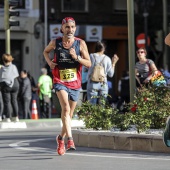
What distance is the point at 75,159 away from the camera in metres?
11.1

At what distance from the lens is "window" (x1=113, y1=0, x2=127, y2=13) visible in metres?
40.1

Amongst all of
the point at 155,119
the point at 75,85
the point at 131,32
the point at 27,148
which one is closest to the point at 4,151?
the point at 27,148

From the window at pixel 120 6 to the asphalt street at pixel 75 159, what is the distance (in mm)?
26891

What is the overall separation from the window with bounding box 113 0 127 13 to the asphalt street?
26.9 meters

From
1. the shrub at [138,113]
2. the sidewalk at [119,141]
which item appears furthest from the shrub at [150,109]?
the sidewalk at [119,141]

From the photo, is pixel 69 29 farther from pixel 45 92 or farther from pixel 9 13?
pixel 45 92

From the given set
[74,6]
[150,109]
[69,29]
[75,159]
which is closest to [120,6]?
[74,6]

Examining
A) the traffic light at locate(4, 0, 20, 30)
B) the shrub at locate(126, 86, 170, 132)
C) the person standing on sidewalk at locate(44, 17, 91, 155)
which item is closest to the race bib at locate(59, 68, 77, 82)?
the person standing on sidewalk at locate(44, 17, 91, 155)

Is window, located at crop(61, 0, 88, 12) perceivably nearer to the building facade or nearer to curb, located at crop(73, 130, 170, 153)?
the building facade

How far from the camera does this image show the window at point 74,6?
3853 centimetres

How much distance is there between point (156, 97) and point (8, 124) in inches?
313

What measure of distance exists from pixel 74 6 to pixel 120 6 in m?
2.70

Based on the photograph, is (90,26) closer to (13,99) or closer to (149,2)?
(149,2)

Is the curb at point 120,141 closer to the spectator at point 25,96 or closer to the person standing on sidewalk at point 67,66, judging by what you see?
the person standing on sidewalk at point 67,66
